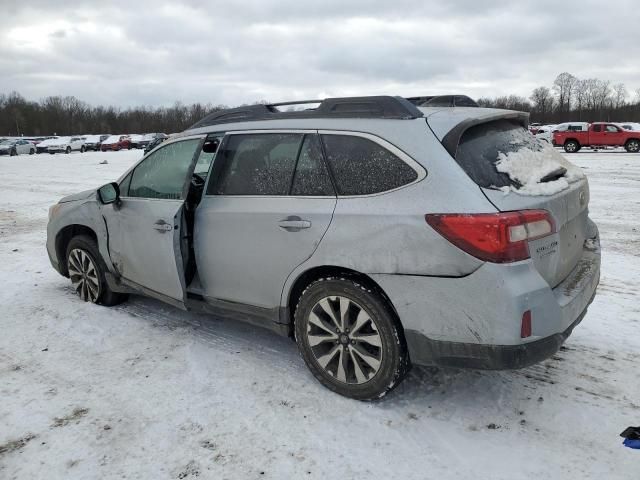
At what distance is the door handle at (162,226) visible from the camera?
3986mm

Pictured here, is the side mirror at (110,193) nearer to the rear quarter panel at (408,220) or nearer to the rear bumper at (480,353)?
Result: the rear quarter panel at (408,220)

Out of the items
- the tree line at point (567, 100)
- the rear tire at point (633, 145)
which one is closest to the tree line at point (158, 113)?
the tree line at point (567, 100)

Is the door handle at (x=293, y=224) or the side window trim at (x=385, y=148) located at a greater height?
the side window trim at (x=385, y=148)

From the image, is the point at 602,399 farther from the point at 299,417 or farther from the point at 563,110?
the point at 563,110

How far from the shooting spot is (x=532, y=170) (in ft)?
10.2

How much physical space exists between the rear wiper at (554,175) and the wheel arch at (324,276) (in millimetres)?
1140

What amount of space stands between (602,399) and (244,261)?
2446mm

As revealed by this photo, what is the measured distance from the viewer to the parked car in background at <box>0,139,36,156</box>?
136 ft

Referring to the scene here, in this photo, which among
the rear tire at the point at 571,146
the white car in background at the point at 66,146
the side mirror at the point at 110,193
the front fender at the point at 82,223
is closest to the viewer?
the side mirror at the point at 110,193

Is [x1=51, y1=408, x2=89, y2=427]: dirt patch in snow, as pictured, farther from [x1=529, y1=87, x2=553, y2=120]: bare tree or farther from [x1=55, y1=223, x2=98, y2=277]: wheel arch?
[x1=529, y1=87, x2=553, y2=120]: bare tree

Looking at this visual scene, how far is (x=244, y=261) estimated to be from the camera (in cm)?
365

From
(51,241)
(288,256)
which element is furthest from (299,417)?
(51,241)

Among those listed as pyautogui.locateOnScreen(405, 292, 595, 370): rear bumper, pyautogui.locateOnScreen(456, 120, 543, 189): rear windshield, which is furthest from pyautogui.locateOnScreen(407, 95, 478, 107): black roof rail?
pyautogui.locateOnScreen(405, 292, 595, 370): rear bumper

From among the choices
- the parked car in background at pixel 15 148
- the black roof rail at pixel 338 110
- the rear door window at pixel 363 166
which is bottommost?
the rear door window at pixel 363 166
